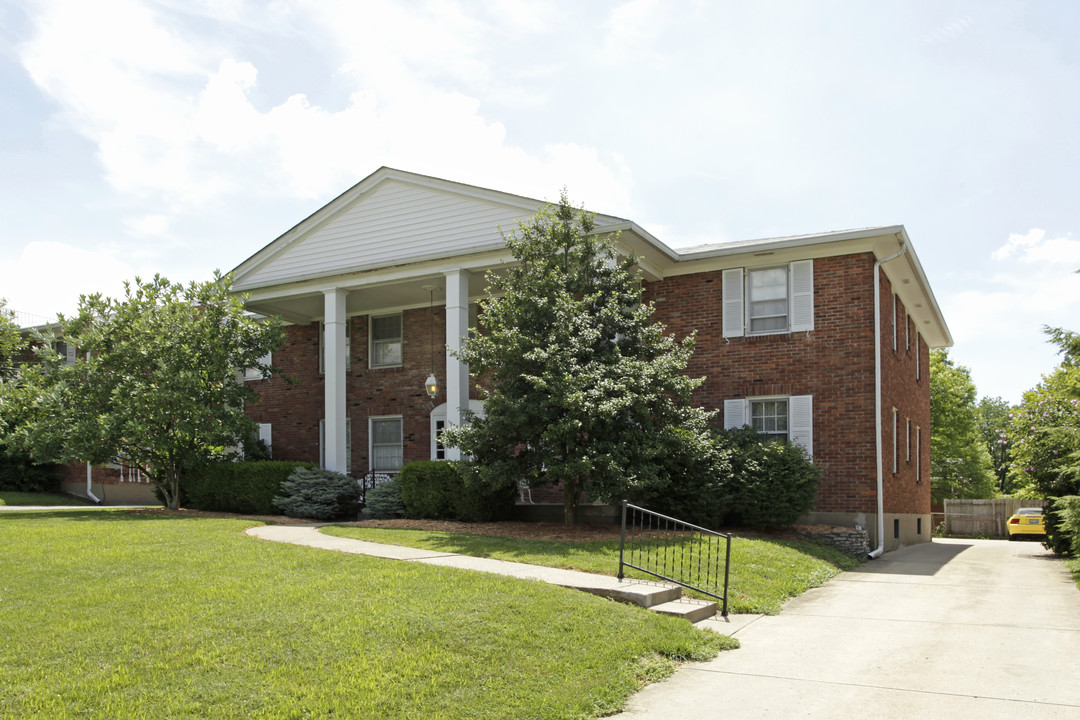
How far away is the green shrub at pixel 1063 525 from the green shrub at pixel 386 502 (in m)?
10.9

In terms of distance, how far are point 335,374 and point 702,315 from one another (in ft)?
25.1

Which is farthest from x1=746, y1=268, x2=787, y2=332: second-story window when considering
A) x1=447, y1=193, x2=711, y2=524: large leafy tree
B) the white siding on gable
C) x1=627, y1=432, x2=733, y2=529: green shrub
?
the white siding on gable

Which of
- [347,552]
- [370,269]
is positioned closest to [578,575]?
[347,552]

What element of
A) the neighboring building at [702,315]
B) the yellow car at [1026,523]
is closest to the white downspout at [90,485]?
the neighboring building at [702,315]

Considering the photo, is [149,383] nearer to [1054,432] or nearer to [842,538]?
[842,538]

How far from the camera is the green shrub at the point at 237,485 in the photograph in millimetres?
16562

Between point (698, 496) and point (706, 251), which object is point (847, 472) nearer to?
point (698, 496)

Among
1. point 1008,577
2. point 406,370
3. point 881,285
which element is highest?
point 881,285

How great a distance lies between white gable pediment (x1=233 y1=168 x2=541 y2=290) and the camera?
1623 centimetres

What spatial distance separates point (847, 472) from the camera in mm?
14742

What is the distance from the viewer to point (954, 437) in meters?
35.9

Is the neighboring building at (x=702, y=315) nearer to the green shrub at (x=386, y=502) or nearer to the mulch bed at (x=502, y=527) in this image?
the green shrub at (x=386, y=502)

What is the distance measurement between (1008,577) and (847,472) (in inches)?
133

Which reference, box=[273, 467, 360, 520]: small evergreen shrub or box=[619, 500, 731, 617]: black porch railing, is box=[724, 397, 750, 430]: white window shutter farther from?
box=[273, 467, 360, 520]: small evergreen shrub
